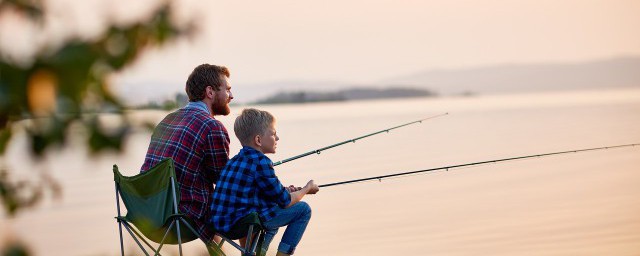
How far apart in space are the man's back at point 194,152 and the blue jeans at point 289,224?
0.23m

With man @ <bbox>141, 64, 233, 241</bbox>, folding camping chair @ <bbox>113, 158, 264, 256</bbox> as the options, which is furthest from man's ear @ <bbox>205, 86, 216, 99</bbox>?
folding camping chair @ <bbox>113, 158, 264, 256</bbox>

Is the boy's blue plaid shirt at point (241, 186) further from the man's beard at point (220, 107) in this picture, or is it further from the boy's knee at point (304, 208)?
Result: the man's beard at point (220, 107)

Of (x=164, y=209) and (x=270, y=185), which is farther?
(x=270, y=185)

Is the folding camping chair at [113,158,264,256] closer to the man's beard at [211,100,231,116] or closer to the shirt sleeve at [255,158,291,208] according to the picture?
the shirt sleeve at [255,158,291,208]

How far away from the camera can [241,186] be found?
3828mm

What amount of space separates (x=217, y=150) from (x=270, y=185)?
27 centimetres

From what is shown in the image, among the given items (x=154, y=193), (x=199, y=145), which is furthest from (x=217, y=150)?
(x=154, y=193)

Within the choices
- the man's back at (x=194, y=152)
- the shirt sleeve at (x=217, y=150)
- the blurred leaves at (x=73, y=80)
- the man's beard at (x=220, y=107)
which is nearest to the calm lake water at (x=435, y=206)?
the blurred leaves at (x=73, y=80)

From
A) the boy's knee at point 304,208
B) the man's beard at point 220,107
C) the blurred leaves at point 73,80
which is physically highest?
the man's beard at point 220,107

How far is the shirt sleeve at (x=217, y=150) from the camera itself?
396 centimetres

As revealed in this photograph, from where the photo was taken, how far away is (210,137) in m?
3.96

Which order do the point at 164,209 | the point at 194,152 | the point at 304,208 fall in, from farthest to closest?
the point at 304,208 → the point at 194,152 → the point at 164,209

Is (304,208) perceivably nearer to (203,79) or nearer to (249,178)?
(249,178)

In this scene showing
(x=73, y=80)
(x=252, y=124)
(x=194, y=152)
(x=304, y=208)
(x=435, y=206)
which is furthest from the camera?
(x=435, y=206)
